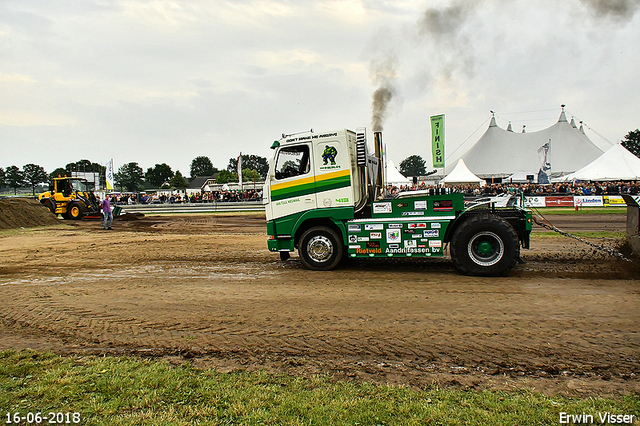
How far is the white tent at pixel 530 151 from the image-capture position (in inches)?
1678

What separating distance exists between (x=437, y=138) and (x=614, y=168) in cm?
1567

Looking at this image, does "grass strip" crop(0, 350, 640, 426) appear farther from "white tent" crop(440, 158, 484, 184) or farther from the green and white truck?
"white tent" crop(440, 158, 484, 184)

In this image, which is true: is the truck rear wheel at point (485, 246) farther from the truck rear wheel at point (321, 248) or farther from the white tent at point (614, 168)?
the white tent at point (614, 168)

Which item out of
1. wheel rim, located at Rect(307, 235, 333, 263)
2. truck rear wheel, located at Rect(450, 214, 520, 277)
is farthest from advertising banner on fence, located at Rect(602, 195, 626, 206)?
wheel rim, located at Rect(307, 235, 333, 263)

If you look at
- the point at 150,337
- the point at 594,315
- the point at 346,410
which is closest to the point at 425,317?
the point at 594,315

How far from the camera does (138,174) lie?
5064 inches

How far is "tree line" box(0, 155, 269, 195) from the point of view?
9375cm

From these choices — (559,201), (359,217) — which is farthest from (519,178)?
(359,217)

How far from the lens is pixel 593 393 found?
11.4 ft

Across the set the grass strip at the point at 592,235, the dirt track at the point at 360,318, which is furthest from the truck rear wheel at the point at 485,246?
the grass strip at the point at 592,235

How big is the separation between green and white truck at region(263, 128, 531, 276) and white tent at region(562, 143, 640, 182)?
27143 mm

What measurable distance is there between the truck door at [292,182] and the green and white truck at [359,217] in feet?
0.07

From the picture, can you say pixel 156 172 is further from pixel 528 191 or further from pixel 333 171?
pixel 333 171

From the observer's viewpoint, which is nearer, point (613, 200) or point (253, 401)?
point (253, 401)
